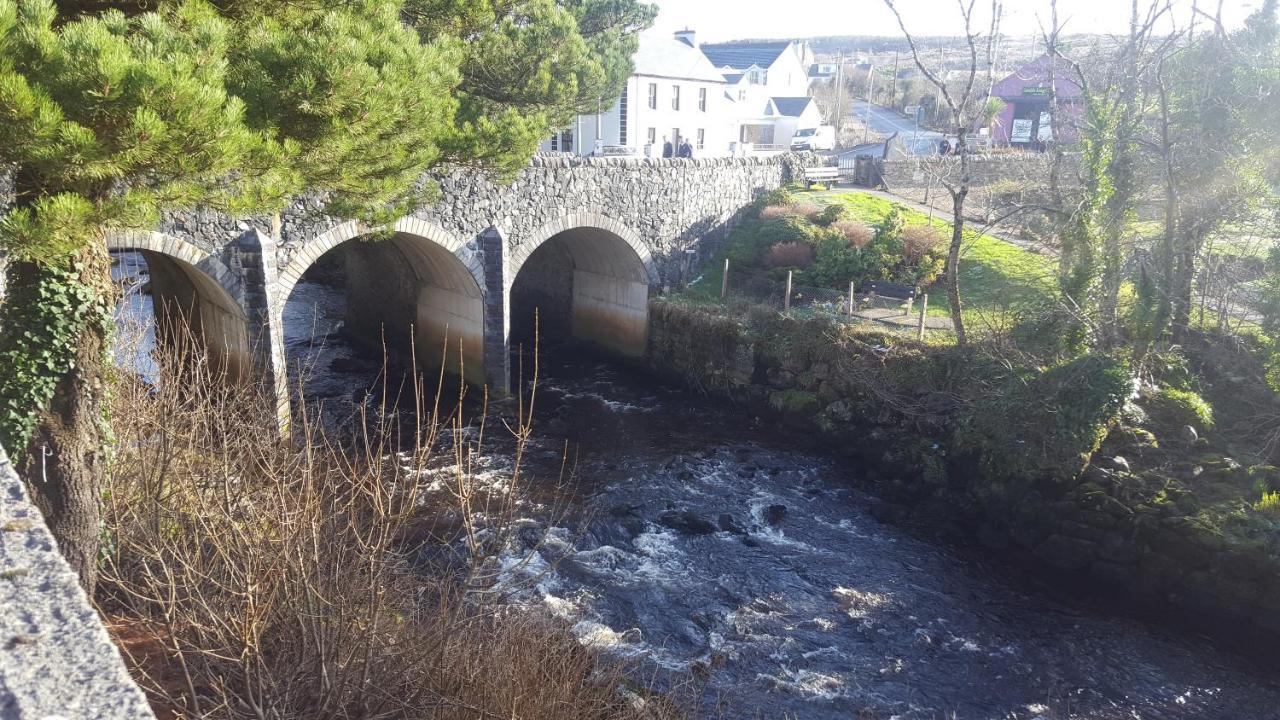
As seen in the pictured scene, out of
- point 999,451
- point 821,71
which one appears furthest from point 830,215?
point 821,71

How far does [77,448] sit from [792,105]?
2168 inches

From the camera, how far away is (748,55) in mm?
59656

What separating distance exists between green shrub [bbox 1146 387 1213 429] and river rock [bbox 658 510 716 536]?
858 centimetres

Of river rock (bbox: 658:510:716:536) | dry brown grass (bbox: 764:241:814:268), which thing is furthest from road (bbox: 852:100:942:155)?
river rock (bbox: 658:510:716:536)

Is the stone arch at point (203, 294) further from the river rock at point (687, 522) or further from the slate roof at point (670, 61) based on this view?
the slate roof at point (670, 61)

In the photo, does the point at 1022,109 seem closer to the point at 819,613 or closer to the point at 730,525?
the point at 730,525

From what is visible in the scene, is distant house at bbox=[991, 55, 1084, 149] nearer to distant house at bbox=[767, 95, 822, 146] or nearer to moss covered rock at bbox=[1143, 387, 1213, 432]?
distant house at bbox=[767, 95, 822, 146]

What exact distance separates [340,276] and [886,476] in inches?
960

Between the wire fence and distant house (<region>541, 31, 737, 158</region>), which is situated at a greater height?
distant house (<region>541, 31, 737, 158</region>)

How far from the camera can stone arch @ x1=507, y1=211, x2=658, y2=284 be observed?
72.8 ft

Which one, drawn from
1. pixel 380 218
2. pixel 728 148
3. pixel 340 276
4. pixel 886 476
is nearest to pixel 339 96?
pixel 380 218

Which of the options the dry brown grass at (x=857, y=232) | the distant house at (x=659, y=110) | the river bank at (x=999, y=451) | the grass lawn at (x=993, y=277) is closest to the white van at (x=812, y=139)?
the distant house at (x=659, y=110)

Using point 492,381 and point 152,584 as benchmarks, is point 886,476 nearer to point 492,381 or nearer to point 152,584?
point 492,381

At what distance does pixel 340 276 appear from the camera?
34656 mm
